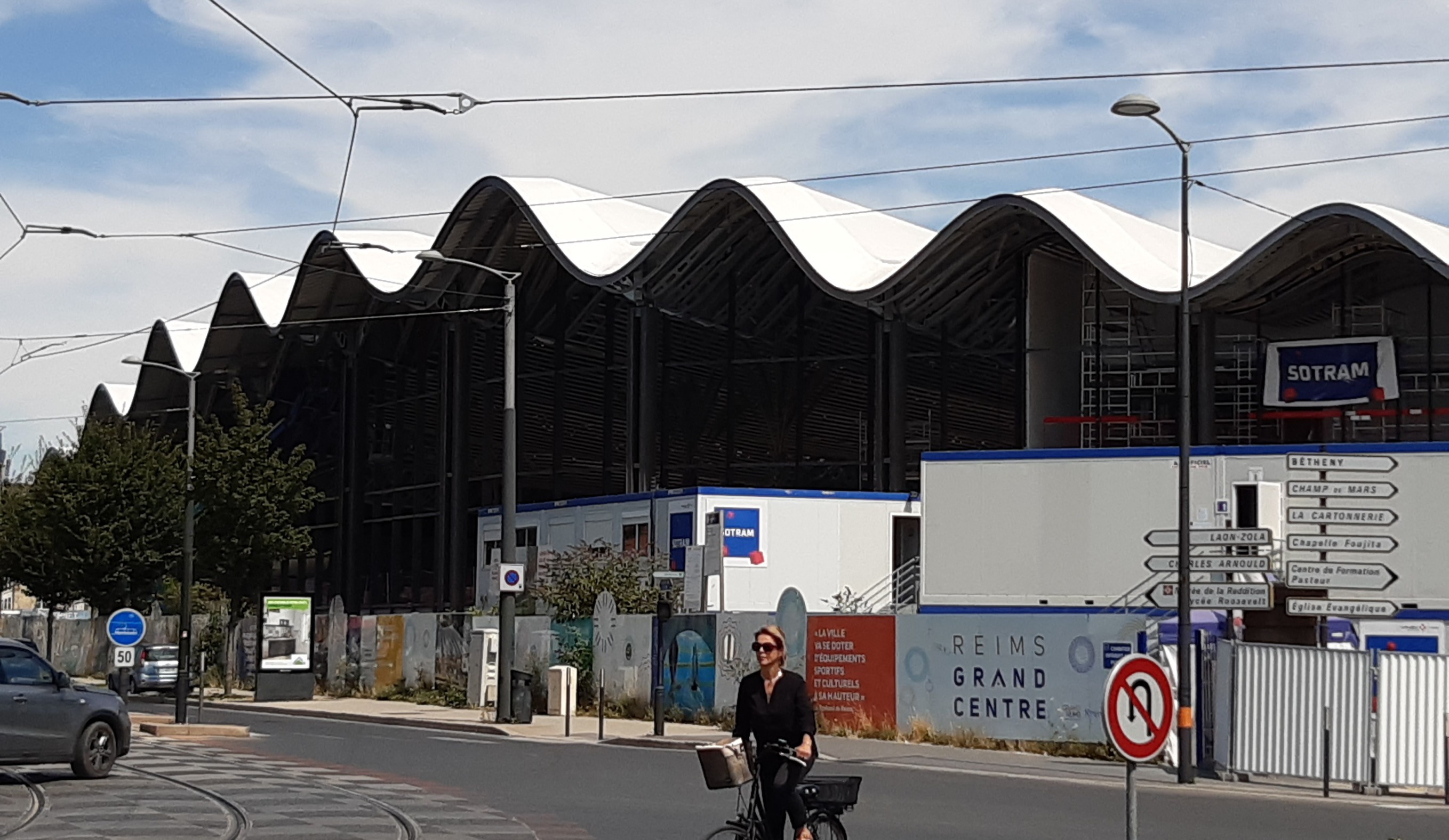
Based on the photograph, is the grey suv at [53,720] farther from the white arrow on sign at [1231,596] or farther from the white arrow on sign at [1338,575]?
the white arrow on sign at [1338,575]

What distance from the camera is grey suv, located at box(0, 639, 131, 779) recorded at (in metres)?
20.7

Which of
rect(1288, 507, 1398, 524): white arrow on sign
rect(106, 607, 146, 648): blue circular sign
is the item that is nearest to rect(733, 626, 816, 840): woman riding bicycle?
rect(1288, 507, 1398, 524): white arrow on sign

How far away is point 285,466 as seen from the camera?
162 ft

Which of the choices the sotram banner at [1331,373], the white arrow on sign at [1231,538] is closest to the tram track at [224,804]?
the white arrow on sign at [1231,538]

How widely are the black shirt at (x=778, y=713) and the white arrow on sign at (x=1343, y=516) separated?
57.8ft

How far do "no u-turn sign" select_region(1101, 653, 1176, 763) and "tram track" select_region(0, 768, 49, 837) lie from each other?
381 inches

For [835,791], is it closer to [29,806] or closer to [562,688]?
[29,806]

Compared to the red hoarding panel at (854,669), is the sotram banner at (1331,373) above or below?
above

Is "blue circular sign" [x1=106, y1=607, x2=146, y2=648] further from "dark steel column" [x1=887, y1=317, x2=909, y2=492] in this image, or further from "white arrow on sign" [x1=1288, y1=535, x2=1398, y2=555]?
"dark steel column" [x1=887, y1=317, x2=909, y2=492]

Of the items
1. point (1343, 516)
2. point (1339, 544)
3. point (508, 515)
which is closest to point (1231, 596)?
point (1339, 544)

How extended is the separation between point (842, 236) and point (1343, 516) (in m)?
24.0

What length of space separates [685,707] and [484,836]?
67.7 feet

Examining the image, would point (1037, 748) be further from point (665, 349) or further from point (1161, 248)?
point (665, 349)

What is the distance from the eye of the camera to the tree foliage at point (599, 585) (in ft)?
132
